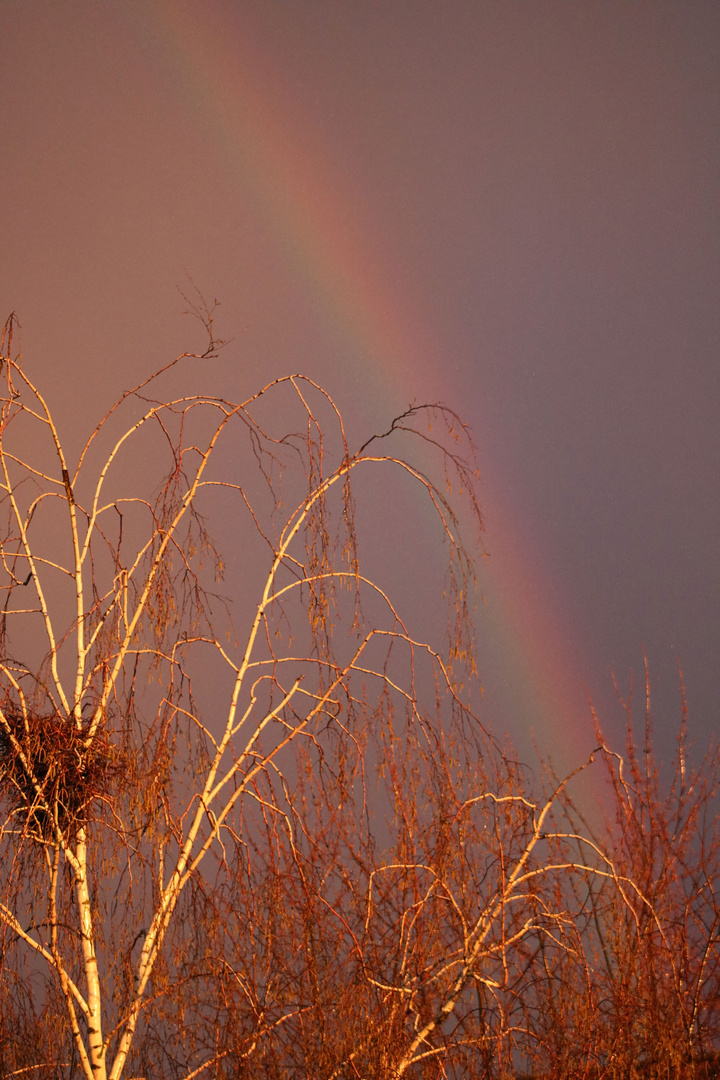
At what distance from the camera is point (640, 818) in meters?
2.77

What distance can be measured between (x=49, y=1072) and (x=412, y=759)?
1.04m

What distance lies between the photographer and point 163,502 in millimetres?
2133

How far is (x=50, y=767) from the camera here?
183 centimetres

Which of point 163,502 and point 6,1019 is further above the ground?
point 163,502

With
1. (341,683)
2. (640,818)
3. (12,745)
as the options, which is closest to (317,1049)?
(341,683)

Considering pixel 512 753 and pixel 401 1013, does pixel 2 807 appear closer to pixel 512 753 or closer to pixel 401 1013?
pixel 401 1013

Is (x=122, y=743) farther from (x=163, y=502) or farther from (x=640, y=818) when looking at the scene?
(x=640, y=818)

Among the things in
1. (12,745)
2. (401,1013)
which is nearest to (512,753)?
(401,1013)

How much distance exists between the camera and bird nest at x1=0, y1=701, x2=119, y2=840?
6.13ft

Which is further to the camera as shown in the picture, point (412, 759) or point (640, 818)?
point (640, 818)

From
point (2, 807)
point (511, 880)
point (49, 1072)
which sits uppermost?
point (2, 807)

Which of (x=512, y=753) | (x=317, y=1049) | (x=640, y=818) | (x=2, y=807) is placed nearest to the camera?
(x=2, y=807)

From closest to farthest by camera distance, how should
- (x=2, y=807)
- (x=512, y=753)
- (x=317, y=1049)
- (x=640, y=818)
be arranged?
(x=2, y=807) < (x=317, y=1049) < (x=512, y=753) < (x=640, y=818)

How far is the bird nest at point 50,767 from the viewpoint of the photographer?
1.87 m
